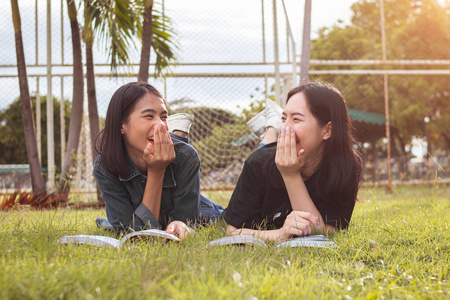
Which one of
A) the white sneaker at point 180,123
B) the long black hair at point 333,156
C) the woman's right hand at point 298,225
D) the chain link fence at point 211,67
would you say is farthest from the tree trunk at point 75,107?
the woman's right hand at point 298,225

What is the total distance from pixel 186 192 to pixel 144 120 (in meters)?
0.50

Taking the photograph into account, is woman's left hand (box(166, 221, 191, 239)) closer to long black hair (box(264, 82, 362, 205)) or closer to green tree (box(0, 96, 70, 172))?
long black hair (box(264, 82, 362, 205))

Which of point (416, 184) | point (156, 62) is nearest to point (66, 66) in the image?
point (156, 62)

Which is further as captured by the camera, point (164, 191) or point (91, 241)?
point (164, 191)

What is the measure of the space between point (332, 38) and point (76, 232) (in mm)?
18996

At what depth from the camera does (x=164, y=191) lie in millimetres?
2812

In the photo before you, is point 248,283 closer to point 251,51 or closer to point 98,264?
point 98,264

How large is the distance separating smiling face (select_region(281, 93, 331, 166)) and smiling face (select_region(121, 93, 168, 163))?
71 cm

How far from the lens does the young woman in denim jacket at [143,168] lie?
2496 mm

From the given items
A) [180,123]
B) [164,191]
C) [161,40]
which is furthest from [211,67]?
[164,191]

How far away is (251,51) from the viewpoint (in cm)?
742

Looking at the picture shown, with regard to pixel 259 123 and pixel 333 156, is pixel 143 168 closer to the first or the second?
pixel 333 156

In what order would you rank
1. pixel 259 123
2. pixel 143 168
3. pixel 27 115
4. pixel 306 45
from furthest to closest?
pixel 27 115 → pixel 306 45 → pixel 259 123 → pixel 143 168

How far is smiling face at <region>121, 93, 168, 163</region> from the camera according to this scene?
2533 mm
